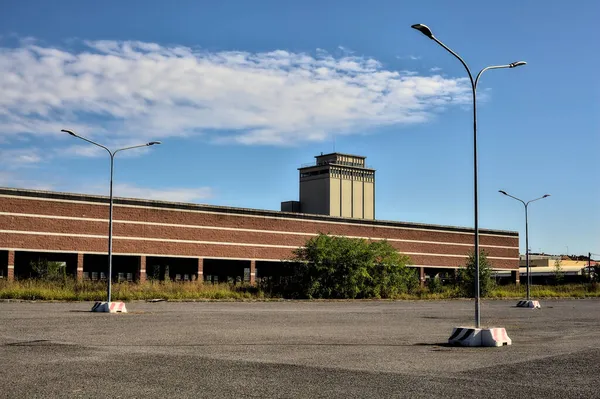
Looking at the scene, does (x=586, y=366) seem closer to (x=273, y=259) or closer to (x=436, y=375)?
(x=436, y=375)

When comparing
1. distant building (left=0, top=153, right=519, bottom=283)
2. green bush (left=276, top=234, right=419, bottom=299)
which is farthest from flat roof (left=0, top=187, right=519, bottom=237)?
green bush (left=276, top=234, right=419, bottom=299)

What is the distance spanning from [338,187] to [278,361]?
140 m

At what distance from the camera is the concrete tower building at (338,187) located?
153000mm

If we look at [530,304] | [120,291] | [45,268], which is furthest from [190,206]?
[530,304]

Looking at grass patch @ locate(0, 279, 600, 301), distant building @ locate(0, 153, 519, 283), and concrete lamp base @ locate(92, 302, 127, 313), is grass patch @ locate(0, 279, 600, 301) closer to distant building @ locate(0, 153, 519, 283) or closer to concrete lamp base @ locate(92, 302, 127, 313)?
concrete lamp base @ locate(92, 302, 127, 313)

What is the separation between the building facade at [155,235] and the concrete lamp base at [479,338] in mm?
45716

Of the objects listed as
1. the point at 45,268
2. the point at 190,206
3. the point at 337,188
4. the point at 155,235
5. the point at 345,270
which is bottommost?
the point at 45,268

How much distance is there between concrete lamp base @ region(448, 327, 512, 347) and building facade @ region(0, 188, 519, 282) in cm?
4572

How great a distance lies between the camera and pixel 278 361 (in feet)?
44.8

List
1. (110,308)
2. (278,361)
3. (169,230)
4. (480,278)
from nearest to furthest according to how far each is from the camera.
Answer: (278,361) → (110,308) → (480,278) → (169,230)

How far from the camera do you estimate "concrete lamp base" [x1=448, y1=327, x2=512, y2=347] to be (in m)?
17.5

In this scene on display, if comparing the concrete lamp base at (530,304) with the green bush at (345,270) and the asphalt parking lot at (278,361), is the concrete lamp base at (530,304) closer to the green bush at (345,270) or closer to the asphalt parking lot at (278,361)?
the green bush at (345,270)

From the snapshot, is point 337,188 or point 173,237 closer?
point 173,237

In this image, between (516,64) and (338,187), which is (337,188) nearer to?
(338,187)
